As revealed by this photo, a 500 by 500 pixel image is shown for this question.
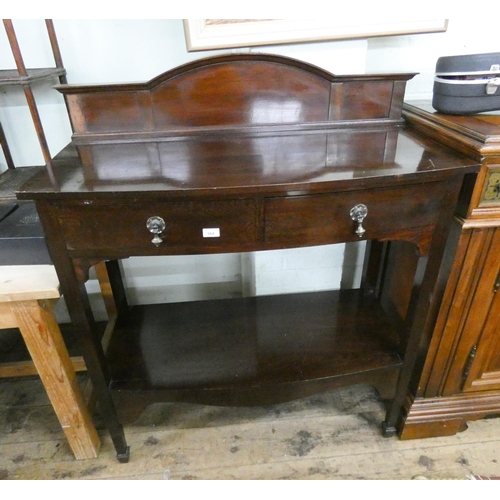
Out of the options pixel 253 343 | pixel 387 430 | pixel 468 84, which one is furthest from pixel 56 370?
pixel 468 84

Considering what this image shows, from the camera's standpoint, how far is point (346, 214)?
81 cm

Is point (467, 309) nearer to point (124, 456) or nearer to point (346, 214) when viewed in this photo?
point (346, 214)

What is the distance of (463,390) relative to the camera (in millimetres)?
1158

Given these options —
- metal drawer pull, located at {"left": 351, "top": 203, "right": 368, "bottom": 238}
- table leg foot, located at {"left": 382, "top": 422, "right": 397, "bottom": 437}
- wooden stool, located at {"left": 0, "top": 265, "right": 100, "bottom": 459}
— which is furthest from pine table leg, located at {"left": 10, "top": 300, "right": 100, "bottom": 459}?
table leg foot, located at {"left": 382, "top": 422, "right": 397, "bottom": 437}

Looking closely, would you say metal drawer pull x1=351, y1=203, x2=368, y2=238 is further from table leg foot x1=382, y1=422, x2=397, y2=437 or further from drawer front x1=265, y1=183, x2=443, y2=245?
table leg foot x1=382, y1=422, x2=397, y2=437

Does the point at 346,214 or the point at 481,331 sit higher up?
the point at 346,214

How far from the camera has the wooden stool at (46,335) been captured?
892 millimetres

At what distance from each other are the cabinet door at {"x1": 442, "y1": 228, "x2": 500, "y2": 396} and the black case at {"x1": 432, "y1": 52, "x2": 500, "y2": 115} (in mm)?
323

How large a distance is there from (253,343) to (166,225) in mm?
546

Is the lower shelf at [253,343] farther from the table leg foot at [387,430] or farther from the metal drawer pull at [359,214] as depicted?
the metal drawer pull at [359,214]

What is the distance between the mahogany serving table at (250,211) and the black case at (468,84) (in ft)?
0.34

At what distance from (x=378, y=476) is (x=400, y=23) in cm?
130

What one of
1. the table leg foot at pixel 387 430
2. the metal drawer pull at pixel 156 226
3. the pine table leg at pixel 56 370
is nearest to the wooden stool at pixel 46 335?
the pine table leg at pixel 56 370

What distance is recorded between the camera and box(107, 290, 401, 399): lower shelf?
1.06 meters
